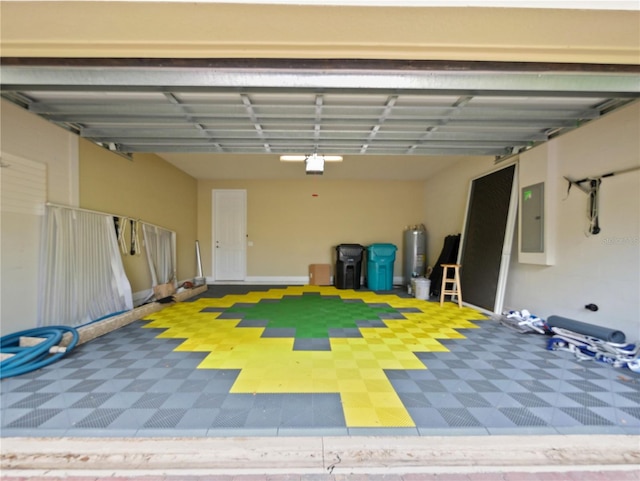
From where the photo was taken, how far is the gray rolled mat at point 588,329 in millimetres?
2744

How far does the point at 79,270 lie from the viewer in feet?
11.4

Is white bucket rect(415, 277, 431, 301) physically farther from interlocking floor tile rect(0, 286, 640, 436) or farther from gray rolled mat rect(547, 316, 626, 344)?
gray rolled mat rect(547, 316, 626, 344)

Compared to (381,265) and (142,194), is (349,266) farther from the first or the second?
(142,194)

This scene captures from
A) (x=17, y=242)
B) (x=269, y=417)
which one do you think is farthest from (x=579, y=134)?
(x=17, y=242)

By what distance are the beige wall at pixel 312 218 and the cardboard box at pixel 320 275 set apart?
0.30 metres

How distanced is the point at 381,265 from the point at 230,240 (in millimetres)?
4574

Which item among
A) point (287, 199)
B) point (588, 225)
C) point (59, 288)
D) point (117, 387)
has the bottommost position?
point (117, 387)

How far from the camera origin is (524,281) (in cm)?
418

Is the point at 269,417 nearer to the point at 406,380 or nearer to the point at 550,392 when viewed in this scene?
the point at 406,380

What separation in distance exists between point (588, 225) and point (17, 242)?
22.2 ft

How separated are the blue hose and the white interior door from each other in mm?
4883

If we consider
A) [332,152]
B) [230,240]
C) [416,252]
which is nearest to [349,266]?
[416,252]

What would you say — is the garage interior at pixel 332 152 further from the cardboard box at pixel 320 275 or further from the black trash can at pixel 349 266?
the cardboard box at pixel 320 275

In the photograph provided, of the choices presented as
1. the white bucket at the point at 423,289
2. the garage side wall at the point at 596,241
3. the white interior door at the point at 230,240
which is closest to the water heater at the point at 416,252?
the white bucket at the point at 423,289
